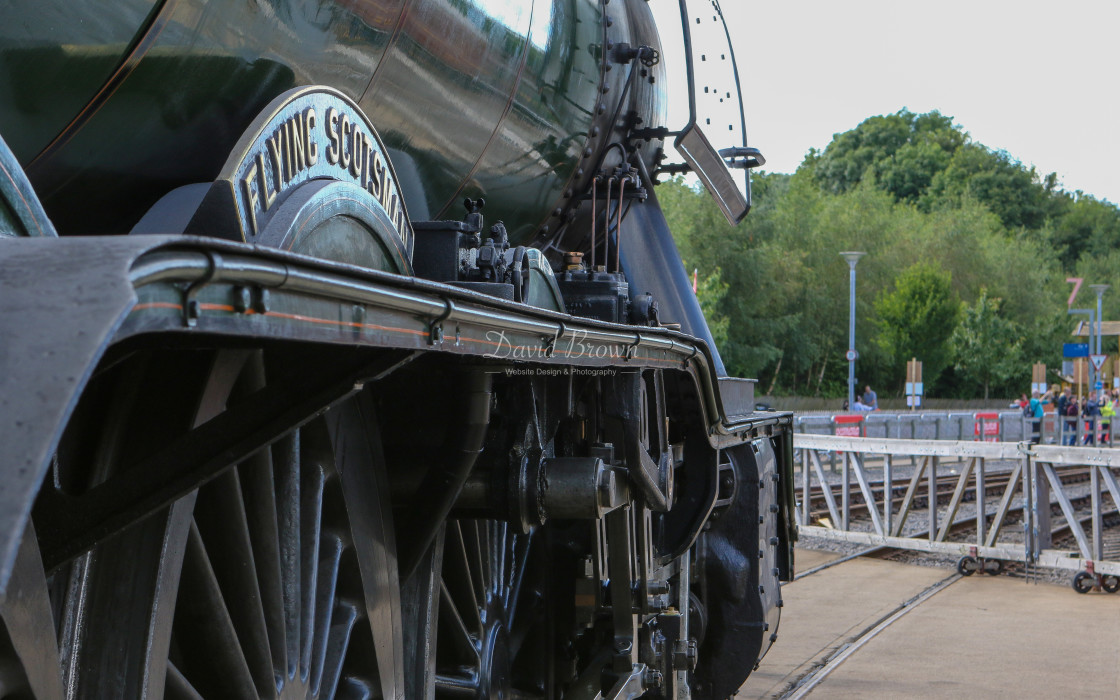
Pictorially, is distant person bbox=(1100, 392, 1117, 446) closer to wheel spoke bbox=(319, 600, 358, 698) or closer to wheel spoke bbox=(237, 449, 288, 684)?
wheel spoke bbox=(319, 600, 358, 698)

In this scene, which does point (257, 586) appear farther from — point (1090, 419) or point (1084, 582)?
point (1090, 419)

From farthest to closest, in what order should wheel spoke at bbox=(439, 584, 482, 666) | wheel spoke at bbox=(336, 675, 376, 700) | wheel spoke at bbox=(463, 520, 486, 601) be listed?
wheel spoke at bbox=(463, 520, 486, 601) < wheel spoke at bbox=(439, 584, 482, 666) < wheel spoke at bbox=(336, 675, 376, 700)

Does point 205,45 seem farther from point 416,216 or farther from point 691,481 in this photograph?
point 691,481

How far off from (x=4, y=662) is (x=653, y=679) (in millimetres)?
3172

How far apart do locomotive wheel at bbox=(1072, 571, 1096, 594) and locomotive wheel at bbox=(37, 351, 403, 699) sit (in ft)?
29.6

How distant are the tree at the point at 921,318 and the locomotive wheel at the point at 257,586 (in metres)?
44.8

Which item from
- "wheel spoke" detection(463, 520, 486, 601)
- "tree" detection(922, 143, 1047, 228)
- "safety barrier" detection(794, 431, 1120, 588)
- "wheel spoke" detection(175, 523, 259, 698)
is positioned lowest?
"safety barrier" detection(794, 431, 1120, 588)

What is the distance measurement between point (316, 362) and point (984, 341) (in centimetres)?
4851

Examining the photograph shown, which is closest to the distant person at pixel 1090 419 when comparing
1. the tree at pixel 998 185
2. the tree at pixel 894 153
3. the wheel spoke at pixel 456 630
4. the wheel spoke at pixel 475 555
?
the wheel spoke at pixel 475 555

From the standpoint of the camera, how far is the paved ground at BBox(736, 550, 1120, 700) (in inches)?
264

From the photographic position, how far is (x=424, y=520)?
2627 mm

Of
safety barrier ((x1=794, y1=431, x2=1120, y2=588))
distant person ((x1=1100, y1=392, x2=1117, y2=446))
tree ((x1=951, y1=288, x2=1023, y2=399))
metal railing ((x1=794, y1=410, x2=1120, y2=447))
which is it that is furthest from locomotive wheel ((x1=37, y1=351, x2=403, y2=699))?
tree ((x1=951, y1=288, x2=1023, y2=399))

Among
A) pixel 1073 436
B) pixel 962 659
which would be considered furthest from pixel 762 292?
pixel 962 659

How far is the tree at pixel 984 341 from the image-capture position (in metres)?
47.0
